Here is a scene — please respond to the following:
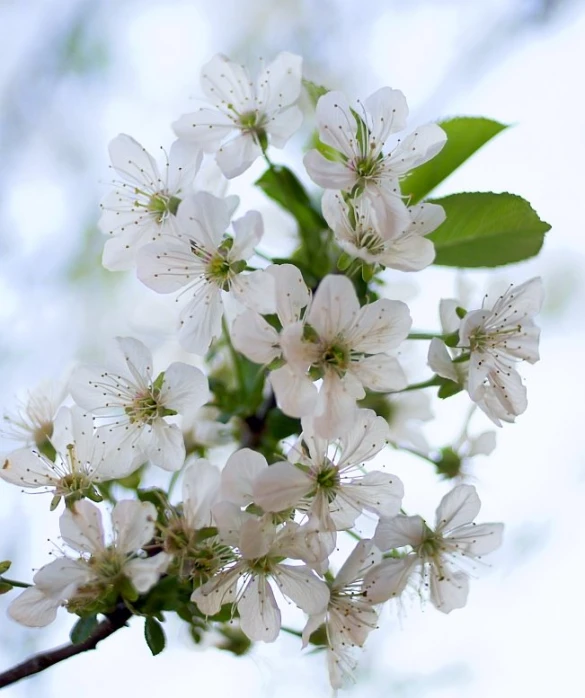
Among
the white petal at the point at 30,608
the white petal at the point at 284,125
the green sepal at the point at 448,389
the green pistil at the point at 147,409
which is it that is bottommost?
the white petal at the point at 30,608

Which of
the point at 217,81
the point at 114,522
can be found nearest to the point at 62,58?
the point at 217,81

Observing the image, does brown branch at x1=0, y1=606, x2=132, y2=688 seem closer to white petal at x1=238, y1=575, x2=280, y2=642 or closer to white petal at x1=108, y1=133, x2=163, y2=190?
white petal at x1=238, y1=575, x2=280, y2=642

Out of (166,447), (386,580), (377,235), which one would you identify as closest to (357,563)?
(386,580)

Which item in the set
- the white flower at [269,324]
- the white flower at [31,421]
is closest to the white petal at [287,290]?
the white flower at [269,324]

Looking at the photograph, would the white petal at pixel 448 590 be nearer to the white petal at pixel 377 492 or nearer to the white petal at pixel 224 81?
the white petal at pixel 377 492

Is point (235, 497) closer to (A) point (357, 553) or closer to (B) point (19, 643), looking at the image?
(A) point (357, 553)

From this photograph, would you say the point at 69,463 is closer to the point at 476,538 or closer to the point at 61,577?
the point at 61,577
